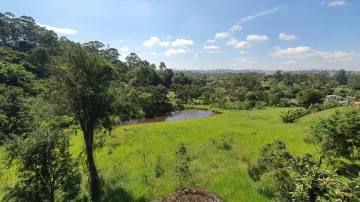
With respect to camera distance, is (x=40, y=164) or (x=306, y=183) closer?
(x=306, y=183)

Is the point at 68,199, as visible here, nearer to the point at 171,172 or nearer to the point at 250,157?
the point at 171,172

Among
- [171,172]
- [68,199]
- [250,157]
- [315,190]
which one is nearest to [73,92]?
[68,199]

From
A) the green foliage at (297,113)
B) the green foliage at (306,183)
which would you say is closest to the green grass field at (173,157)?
the green foliage at (306,183)

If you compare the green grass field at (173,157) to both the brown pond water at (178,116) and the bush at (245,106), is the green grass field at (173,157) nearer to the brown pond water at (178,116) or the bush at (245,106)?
the brown pond water at (178,116)

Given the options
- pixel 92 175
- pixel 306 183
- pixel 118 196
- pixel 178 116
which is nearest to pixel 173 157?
pixel 118 196

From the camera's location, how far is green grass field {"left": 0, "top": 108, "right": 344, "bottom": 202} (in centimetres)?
1034

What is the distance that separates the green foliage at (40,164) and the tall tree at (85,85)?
6.55 ft

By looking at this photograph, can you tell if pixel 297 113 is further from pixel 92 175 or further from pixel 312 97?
pixel 92 175

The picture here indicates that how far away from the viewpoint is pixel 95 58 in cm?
991

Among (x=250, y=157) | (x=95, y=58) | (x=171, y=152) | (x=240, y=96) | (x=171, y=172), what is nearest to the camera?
(x=95, y=58)

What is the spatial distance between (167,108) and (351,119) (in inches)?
1403

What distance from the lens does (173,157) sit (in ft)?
49.6

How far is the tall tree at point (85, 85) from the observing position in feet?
30.5

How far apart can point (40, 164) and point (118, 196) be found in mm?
4448
